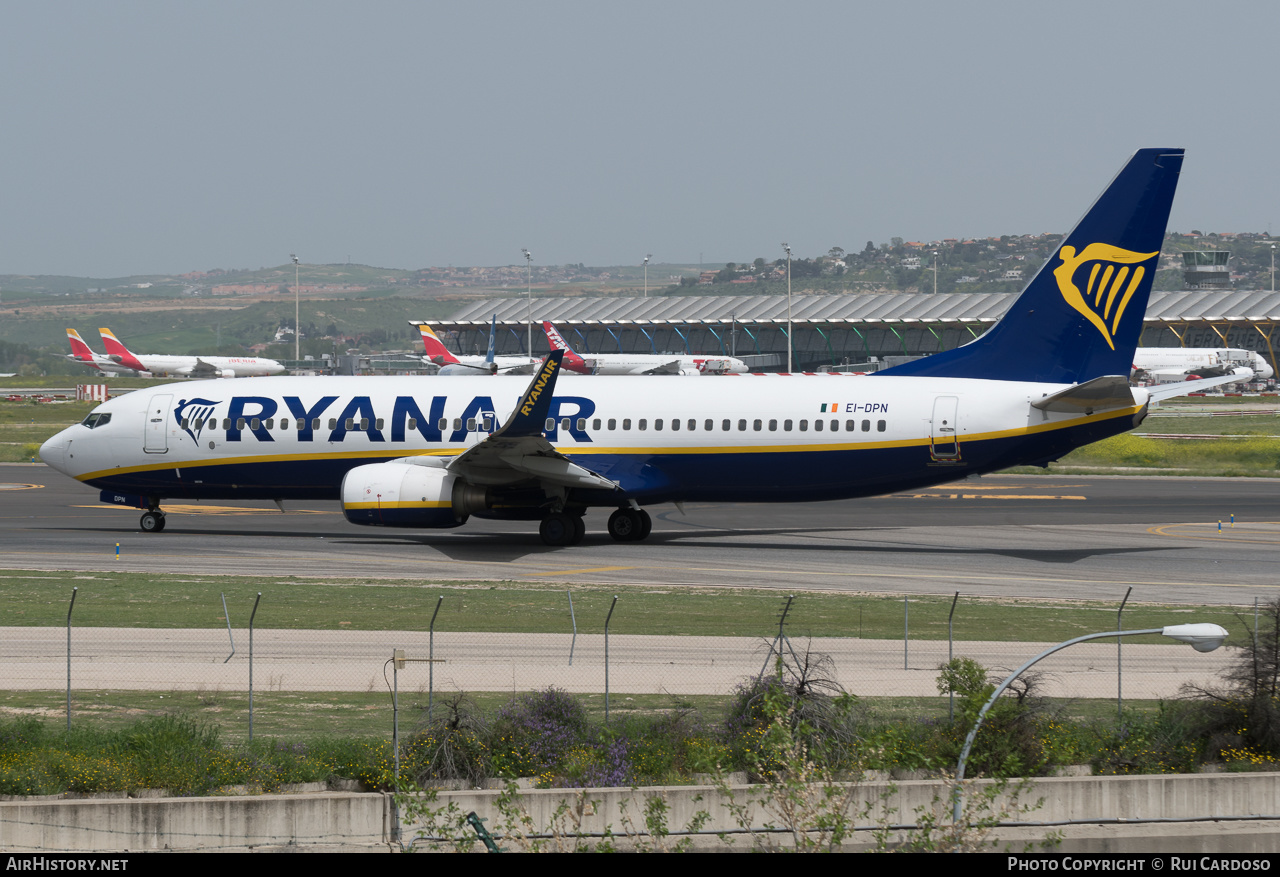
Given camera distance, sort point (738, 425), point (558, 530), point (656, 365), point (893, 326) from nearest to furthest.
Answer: point (738, 425) → point (558, 530) → point (656, 365) → point (893, 326)

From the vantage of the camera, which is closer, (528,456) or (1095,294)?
(1095,294)

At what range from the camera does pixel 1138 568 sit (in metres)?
34.5

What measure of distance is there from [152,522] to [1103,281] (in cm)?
2845

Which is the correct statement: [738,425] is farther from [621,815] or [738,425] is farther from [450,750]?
[621,815]

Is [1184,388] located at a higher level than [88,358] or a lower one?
higher

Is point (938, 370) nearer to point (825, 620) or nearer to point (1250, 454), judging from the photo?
point (825, 620)

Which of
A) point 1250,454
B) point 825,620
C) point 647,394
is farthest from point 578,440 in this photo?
point 1250,454

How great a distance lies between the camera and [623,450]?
127ft

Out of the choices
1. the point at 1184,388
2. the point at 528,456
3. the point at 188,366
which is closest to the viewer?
the point at 528,456

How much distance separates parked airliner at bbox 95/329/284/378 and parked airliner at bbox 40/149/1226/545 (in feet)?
433

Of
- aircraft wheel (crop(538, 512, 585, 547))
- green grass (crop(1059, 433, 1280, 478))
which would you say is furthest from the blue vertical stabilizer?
green grass (crop(1059, 433, 1280, 478))

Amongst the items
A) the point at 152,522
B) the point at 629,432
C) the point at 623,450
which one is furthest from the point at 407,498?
the point at 152,522

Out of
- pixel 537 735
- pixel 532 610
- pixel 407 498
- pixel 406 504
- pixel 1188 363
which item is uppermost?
pixel 1188 363

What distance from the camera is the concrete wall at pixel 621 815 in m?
15.9
